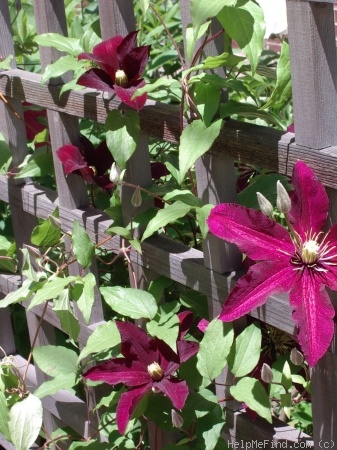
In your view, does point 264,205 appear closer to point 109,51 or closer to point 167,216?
point 167,216

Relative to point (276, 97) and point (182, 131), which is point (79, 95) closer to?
point (182, 131)

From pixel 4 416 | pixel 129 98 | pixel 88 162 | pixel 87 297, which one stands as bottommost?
pixel 4 416

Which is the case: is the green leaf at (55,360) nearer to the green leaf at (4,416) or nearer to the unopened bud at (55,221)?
the green leaf at (4,416)

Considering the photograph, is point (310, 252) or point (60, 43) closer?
point (310, 252)

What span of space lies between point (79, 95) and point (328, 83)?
59 cm

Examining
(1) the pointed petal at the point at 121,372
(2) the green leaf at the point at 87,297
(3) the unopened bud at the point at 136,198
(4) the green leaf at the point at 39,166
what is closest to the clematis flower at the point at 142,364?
(1) the pointed petal at the point at 121,372

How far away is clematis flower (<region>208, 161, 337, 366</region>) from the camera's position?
1104 mm

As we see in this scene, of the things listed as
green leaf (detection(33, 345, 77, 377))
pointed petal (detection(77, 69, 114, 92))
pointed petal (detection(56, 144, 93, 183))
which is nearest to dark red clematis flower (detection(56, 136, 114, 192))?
pointed petal (detection(56, 144, 93, 183))

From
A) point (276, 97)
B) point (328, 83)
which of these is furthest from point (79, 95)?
point (328, 83)

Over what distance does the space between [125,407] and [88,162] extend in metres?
0.54

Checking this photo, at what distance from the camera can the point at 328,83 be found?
1.11 m

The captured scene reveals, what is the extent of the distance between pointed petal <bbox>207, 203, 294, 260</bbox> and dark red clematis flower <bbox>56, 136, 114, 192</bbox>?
1.62 ft

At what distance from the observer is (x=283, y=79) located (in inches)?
48.1

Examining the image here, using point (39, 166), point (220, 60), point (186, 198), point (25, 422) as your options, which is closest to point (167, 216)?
point (186, 198)
